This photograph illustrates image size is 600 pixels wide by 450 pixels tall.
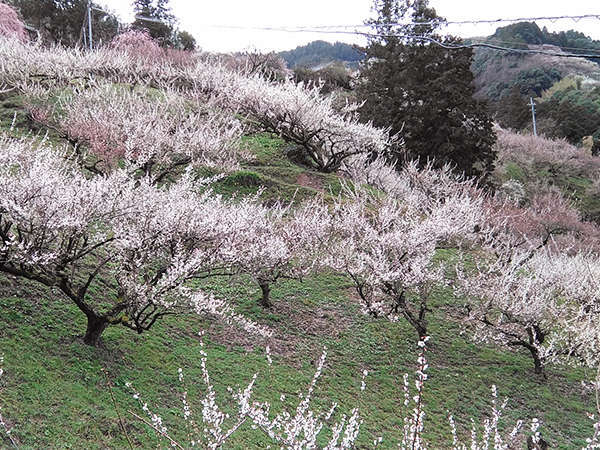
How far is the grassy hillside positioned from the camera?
18.5ft

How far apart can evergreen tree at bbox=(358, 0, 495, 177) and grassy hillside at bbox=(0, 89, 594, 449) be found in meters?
11.0

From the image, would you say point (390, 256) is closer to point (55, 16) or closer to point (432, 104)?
point (432, 104)

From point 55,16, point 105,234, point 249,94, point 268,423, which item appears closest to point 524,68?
point 249,94

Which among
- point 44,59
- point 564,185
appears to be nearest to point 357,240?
point 44,59

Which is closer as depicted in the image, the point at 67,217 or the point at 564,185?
the point at 67,217

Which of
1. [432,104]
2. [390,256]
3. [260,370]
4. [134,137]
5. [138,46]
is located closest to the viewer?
[260,370]

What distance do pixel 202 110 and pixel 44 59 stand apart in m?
6.07

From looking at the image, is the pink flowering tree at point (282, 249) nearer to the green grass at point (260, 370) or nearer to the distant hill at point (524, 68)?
the green grass at point (260, 370)

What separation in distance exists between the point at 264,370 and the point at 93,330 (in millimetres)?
2770

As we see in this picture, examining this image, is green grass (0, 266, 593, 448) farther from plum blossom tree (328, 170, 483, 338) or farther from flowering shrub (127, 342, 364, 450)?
flowering shrub (127, 342, 364, 450)

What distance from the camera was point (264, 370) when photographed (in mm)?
8102

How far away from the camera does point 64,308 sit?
7773mm

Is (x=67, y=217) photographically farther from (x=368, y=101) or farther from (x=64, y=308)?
(x=368, y=101)

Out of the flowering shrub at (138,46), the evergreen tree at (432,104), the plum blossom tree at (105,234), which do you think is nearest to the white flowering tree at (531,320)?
the plum blossom tree at (105,234)
